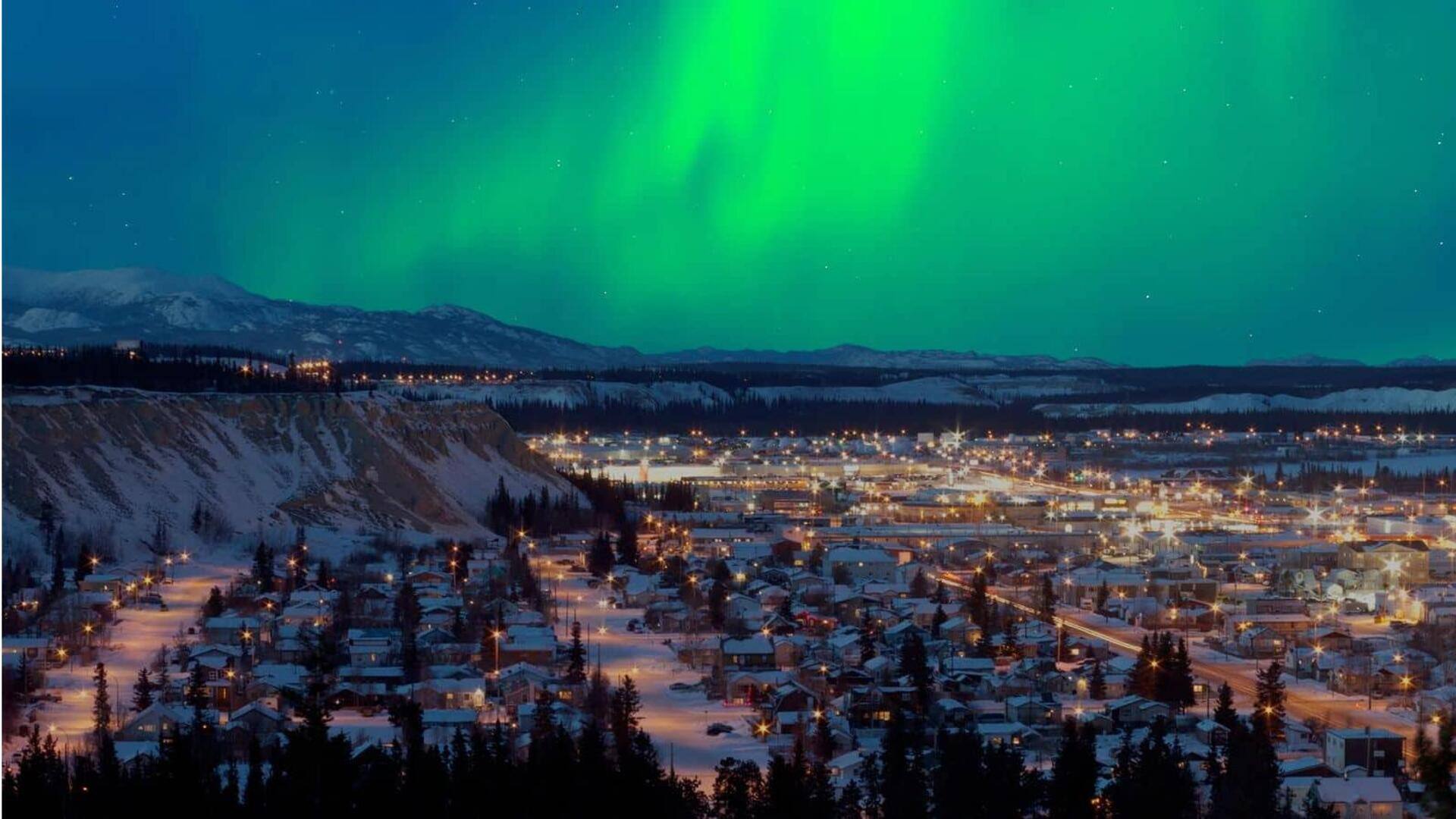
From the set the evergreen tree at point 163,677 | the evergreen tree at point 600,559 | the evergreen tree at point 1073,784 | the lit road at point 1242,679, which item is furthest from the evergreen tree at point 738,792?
the evergreen tree at point 600,559

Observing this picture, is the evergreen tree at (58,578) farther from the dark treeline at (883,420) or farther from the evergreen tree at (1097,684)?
the dark treeline at (883,420)

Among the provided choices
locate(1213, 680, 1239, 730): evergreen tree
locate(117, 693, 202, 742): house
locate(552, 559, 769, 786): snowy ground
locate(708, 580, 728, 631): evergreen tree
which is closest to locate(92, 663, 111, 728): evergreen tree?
locate(117, 693, 202, 742): house

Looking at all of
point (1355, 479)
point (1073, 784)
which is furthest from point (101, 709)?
point (1355, 479)

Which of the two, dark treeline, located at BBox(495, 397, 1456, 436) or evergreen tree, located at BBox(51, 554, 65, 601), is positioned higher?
dark treeline, located at BBox(495, 397, 1456, 436)

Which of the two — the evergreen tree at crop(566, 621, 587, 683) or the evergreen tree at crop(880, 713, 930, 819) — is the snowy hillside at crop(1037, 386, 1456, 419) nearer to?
the evergreen tree at crop(566, 621, 587, 683)

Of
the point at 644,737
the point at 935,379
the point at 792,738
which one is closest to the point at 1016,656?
the point at 792,738

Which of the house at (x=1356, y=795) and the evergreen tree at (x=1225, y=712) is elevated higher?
the evergreen tree at (x=1225, y=712)

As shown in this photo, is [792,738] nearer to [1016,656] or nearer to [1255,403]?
[1016,656]
